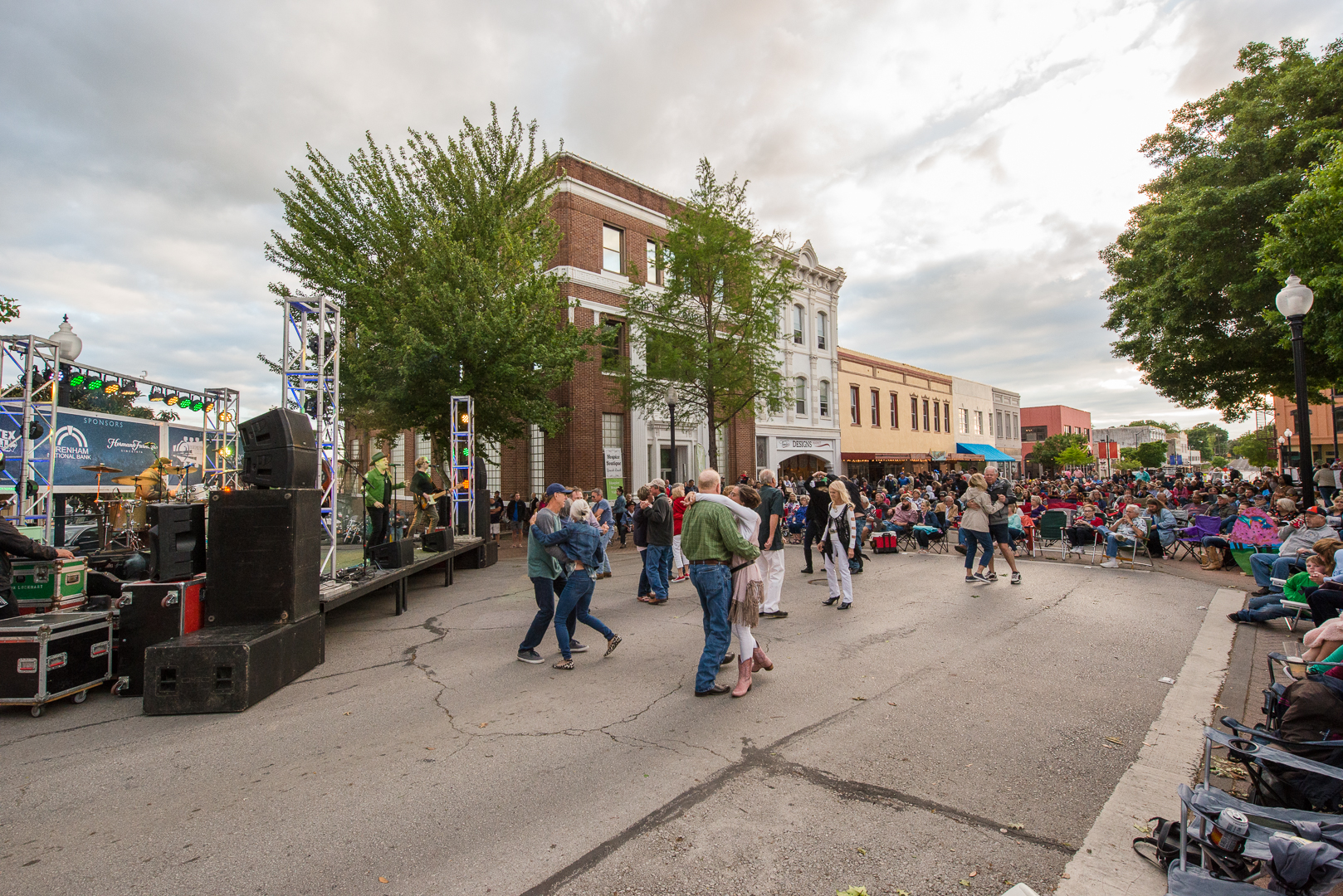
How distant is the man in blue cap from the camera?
6.20 meters

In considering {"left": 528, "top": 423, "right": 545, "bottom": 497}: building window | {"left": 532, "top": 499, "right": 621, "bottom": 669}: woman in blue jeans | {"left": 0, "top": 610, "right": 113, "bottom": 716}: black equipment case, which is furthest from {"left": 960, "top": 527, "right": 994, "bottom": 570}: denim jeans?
{"left": 528, "top": 423, "right": 545, "bottom": 497}: building window

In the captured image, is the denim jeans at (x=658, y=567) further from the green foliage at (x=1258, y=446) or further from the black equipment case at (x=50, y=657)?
the green foliage at (x=1258, y=446)

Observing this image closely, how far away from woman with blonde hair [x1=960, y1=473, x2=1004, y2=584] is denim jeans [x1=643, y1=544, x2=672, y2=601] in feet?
16.7

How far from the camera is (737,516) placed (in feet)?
19.9

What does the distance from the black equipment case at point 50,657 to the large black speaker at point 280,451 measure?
5.89 ft

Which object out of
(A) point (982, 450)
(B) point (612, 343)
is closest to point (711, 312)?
(B) point (612, 343)

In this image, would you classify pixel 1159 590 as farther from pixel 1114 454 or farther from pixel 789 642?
pixel 1114 454

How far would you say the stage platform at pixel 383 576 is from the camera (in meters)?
7.13

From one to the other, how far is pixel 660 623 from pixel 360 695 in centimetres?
363

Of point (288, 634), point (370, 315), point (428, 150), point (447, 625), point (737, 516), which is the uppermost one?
point (428, 150)

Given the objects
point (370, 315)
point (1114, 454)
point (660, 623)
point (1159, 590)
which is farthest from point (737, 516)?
point (1114, 454)

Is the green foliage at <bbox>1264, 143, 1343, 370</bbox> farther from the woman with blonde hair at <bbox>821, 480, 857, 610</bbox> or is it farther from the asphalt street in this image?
the woman with blonde hair at <bbox>821, 480, 857, 610</bbox>

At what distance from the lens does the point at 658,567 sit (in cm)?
962

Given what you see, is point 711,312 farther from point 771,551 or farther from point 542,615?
point 542,615
